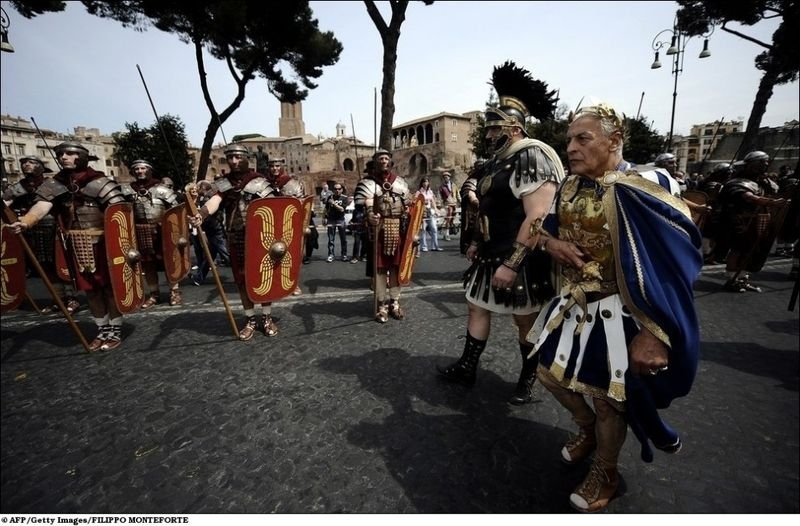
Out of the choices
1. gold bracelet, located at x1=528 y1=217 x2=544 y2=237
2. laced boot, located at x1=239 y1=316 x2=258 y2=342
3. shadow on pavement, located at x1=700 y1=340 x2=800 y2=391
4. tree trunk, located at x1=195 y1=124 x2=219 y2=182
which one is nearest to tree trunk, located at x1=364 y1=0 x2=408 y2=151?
tree trunk, located at x1=195 y1=124 x2=219 y2=182

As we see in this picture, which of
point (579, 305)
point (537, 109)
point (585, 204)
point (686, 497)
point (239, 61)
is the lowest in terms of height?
point (686, 497)

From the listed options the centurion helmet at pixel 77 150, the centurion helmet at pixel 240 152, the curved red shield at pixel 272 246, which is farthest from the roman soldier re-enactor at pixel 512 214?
the centurion helmet at pixel 77 150

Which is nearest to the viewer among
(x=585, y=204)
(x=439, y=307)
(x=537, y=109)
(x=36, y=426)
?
(x=585, y=204)

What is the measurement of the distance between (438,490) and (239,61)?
529 inches

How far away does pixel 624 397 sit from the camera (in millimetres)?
1479

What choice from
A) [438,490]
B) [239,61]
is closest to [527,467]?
[438,490]

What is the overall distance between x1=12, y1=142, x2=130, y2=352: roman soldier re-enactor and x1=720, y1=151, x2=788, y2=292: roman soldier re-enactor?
307 inches

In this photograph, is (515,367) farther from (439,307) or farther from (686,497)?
(439,307)

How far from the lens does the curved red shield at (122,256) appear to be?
339 cm

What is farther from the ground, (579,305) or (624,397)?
(579,305)

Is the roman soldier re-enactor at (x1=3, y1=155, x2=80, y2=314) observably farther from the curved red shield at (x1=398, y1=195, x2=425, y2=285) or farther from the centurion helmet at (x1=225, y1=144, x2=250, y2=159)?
the curved red shield at (x1=398, y1=195, x2=425, y2=285)

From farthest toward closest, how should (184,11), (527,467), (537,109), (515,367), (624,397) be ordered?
1. (184,11)
2. (515,367)
3. (537,109)
4. (527,467)
5. (624,397)

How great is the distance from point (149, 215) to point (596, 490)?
5861 mm

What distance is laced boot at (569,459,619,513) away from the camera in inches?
66.1
